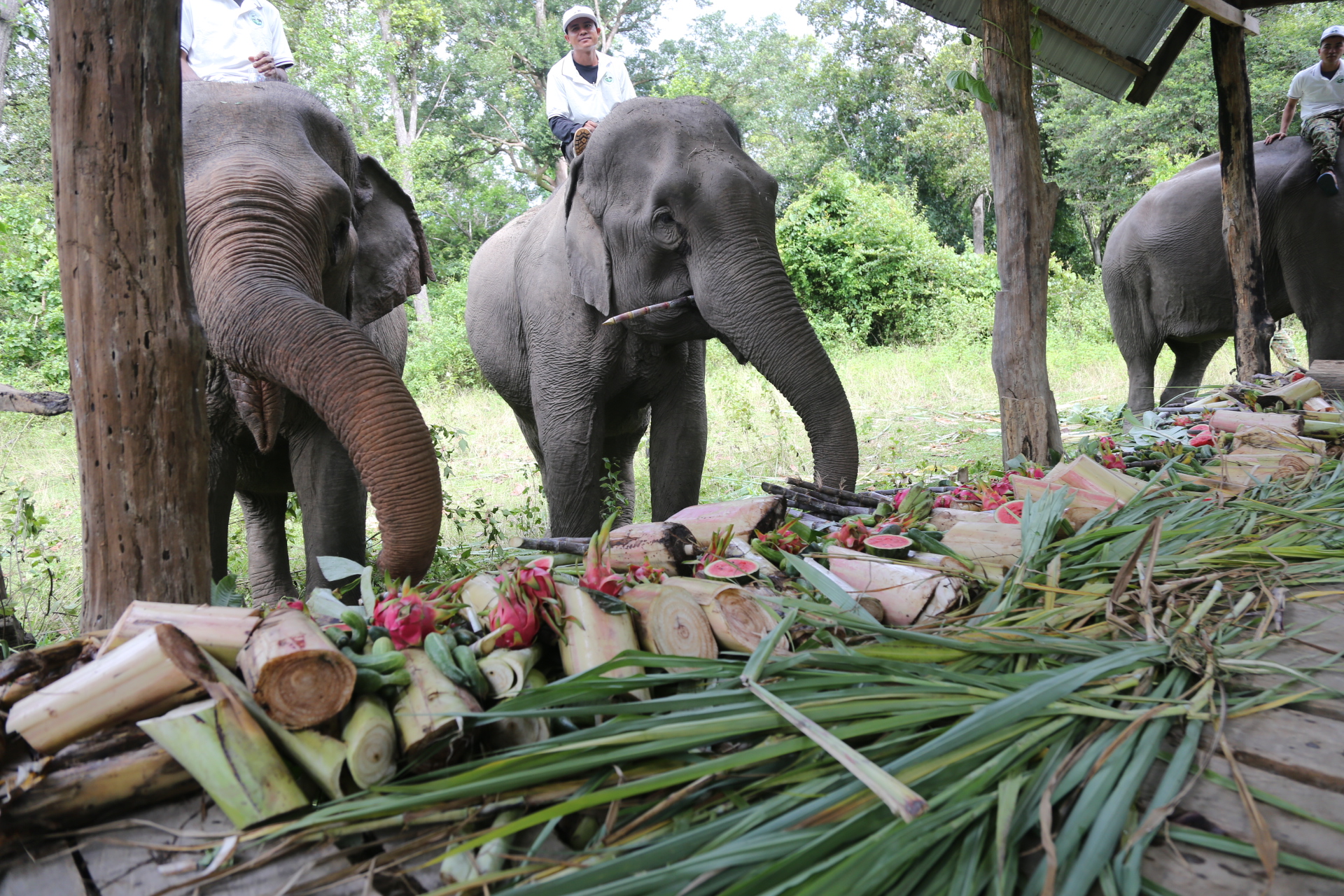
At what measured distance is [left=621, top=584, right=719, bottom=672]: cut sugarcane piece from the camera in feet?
5.28

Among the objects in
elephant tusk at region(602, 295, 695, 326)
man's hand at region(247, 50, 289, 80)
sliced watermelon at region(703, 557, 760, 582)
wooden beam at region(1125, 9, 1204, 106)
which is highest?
wooden beam at region(1125, 9, 1204, 106)

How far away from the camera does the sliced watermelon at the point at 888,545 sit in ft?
6.97

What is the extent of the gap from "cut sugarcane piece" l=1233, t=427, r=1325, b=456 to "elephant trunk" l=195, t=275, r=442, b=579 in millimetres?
2892

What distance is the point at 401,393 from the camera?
2.55 metres

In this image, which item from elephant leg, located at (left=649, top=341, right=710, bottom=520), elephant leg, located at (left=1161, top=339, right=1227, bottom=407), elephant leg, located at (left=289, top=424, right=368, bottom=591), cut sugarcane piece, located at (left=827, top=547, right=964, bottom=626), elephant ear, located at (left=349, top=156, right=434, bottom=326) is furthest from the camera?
elephant leg, located at (left=1161, top=339, right=1227, bottom=407)

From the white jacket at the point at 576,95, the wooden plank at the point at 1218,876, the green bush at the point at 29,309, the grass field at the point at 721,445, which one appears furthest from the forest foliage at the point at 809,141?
the wooden plank at the point at 1218,876

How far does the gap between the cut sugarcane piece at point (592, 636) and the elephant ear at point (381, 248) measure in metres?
2.87

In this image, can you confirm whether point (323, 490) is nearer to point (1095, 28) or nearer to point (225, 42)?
point (225, 42)

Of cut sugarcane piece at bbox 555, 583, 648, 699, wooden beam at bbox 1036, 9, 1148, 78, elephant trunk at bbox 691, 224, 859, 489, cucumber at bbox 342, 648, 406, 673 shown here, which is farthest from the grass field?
wooden beam at bbox 1036, 9, 1148, 78

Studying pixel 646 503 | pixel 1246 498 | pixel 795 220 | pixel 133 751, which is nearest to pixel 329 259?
pixel 133 751

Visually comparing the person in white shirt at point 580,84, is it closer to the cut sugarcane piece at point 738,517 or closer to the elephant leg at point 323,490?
the elephant leg at point 323,490

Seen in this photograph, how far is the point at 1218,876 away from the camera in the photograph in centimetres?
106

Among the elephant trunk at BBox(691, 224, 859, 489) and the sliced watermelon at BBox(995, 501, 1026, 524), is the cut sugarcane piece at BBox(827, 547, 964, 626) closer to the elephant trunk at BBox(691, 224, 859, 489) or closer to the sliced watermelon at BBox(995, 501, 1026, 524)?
the sliced watermelon at BBox(995, 501, 1026, 524)

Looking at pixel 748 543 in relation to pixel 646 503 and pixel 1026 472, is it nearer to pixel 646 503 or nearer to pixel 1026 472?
pixel 1026 472
